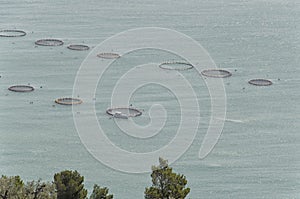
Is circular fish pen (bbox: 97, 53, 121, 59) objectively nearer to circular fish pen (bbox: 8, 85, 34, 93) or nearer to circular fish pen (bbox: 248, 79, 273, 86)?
circular fish pen (bbox: 8, 85, 34, 93)

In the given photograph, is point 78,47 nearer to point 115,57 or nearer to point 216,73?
point 115,57

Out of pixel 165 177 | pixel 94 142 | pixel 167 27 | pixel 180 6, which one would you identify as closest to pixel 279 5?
pixel 180 6

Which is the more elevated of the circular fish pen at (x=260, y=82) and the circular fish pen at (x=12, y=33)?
the circular fish pen at (x=12, y=33)

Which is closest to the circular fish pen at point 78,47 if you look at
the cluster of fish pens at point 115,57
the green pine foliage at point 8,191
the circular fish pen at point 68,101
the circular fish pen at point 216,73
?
the cluster of fish pens at point 115,57

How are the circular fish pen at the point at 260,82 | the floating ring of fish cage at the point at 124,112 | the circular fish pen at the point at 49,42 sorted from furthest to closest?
the circular fish pen at the point at 49,42
the circular fish pen at the point at 260,82
the floating ring of fish cage at the point at 124,112

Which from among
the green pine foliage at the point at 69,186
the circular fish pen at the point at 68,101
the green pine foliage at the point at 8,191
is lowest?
the green pine foliage at the point at 8,191

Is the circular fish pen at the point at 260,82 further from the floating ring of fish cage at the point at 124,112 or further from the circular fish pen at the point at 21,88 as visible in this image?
the circular fish pen at the point at 21,88

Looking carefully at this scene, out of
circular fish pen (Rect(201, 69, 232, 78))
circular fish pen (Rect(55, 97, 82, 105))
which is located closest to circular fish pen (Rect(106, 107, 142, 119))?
circular fish pen (Rect(55, 97, 82, 105))

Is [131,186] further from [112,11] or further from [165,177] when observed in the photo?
[112,11]
